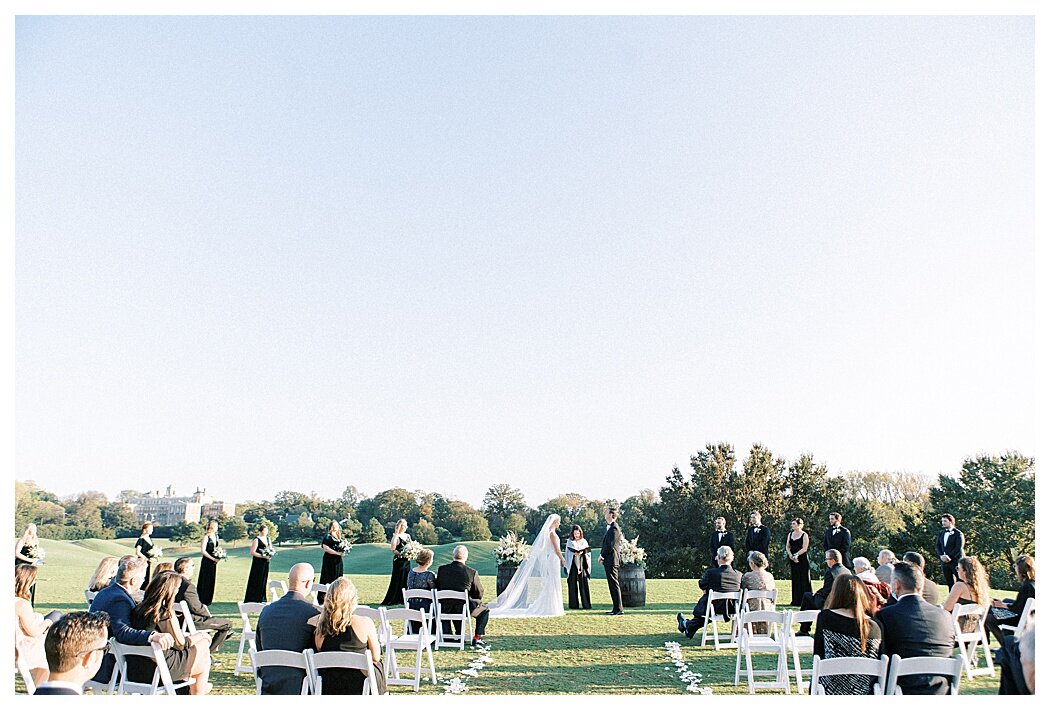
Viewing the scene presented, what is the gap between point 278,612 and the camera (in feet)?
18.6

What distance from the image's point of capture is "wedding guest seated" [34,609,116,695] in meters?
3.88

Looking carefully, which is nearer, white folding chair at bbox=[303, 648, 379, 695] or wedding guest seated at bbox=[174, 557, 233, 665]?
white folding chair at bbox=[303, 648, 379, 695]

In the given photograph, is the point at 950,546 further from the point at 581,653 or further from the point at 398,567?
the point at 398,567

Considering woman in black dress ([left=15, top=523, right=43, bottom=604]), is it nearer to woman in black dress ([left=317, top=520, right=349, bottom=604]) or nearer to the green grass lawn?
the green grass lawn

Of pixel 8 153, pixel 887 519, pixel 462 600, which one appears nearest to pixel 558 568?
pixel 462 600

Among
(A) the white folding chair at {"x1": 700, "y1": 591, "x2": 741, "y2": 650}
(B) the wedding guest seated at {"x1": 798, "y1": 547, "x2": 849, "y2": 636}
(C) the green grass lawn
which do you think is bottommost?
(C) the green grass lawn

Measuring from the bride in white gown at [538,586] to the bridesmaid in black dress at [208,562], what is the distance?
452 cm

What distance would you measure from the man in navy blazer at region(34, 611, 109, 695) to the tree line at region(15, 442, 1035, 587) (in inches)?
682

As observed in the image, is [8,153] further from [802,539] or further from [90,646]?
[802,539]

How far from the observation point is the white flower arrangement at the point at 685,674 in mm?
7215

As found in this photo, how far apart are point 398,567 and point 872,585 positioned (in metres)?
8.11

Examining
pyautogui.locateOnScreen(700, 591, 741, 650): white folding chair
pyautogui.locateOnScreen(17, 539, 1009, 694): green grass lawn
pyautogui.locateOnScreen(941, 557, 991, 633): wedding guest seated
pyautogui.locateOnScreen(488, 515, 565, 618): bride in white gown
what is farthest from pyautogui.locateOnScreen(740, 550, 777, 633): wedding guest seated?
pyautogui.locateOnScreen(488, 515, 565, 618): bride in white gown

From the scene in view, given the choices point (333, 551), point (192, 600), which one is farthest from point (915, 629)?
point (333, 551)
